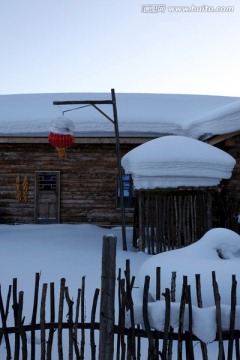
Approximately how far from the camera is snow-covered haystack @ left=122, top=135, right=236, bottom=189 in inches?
291

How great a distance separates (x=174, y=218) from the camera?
301 inches

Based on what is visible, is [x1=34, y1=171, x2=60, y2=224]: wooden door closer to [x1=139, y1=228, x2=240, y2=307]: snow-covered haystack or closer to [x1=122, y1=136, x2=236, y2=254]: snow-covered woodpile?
[x1=122, y1=136, x2=236, y2=254]: snow-covered woodpile

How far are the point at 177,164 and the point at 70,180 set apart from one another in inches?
246

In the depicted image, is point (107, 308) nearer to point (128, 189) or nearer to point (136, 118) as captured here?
point (128, 189)

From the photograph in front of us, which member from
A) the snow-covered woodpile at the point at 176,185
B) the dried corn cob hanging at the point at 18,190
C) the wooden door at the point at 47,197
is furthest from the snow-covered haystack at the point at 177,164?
the dried corn cob hanging at the point at 18,190

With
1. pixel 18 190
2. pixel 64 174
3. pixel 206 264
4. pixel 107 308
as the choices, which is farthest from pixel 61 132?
pixel 107 308

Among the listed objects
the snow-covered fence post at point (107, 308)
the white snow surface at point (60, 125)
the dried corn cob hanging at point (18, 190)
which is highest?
the white snow surface at point (60, 125)

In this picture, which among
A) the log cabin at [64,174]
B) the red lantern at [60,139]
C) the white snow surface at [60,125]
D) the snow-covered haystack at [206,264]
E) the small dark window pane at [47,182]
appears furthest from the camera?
the small dark window pane at [47,182]

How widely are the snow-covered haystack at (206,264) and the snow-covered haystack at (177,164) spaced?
374 centimetres

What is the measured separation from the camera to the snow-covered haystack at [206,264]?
3213mm

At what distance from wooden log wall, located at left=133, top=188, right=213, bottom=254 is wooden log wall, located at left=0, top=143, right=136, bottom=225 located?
5.02 meters

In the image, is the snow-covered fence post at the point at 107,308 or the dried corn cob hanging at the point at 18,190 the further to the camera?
the dried corn cob hanging at the point at 18,190

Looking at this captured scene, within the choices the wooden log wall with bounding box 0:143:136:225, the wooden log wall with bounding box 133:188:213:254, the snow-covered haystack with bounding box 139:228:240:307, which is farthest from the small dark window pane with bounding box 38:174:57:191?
the snow-covered haystack with bounding box 139:228:240:307

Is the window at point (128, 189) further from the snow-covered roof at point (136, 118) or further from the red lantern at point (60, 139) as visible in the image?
the red lantern at point (60, 139)
